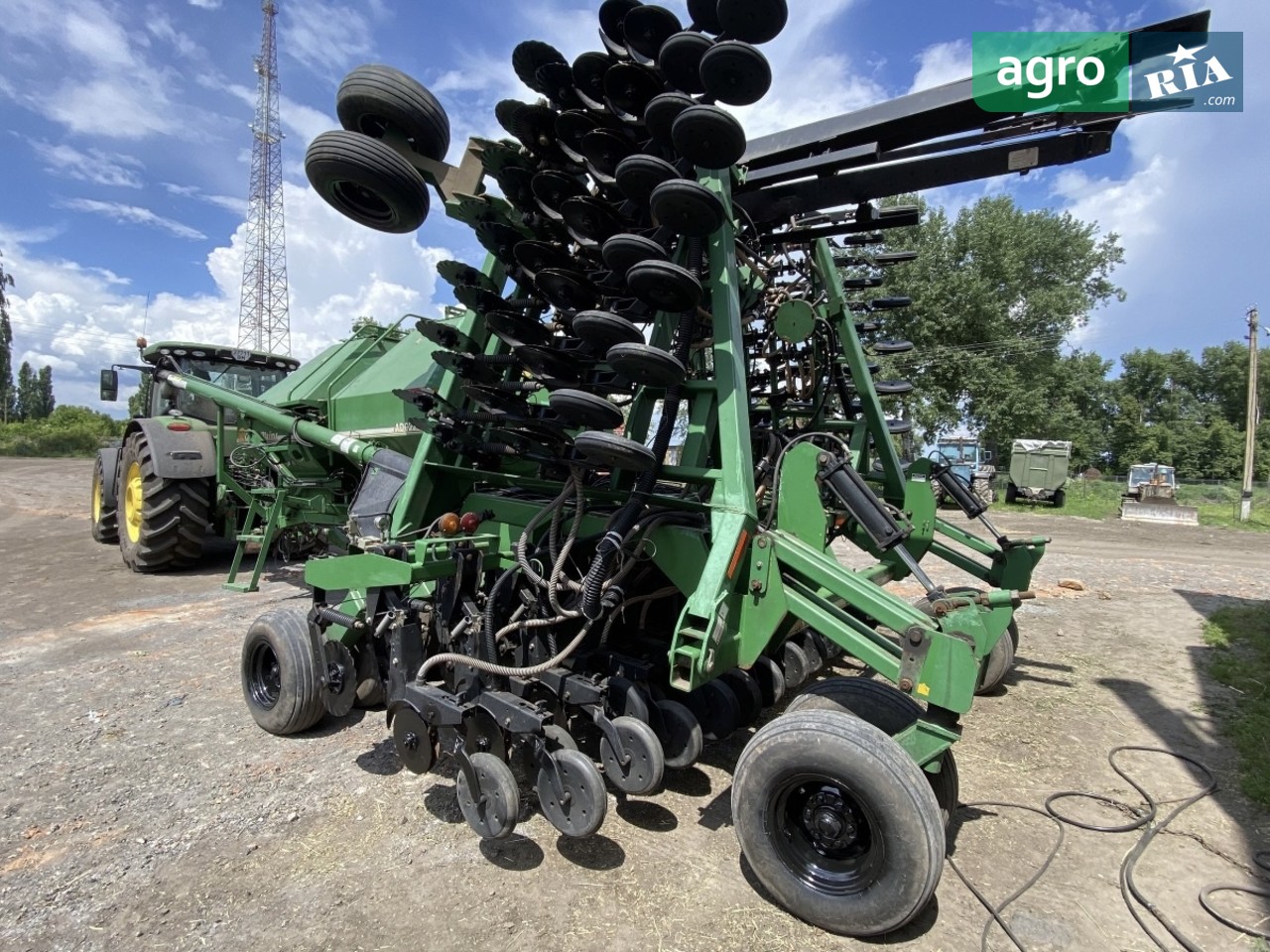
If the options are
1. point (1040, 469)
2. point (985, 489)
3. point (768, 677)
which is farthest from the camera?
point (985, 489)

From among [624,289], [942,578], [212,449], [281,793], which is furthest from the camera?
[942,578]

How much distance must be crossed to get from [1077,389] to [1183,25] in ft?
111

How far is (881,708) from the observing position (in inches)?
110

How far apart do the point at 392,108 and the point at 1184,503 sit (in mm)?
32058

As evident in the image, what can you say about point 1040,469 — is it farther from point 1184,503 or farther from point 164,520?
point 164,520

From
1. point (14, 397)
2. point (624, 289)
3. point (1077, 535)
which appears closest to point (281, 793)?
point (624, 289)

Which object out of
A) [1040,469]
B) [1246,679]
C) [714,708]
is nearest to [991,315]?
[1040,469]

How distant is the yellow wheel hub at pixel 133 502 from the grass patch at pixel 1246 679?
34.9 feet

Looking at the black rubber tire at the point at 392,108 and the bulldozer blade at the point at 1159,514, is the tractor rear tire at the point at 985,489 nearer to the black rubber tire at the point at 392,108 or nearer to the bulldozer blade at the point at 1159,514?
the bulldozer blade at the point at 1159,514

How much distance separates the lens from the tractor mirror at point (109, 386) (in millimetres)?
9523

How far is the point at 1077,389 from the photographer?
31062mm

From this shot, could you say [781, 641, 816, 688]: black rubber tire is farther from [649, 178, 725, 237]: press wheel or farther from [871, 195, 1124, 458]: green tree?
[871, 195, 1124, 458]: green tree

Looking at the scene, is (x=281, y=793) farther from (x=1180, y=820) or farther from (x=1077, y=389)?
(x=1077, y=389)

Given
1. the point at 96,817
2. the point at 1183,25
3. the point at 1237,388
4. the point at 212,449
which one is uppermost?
the point at 1237,388
